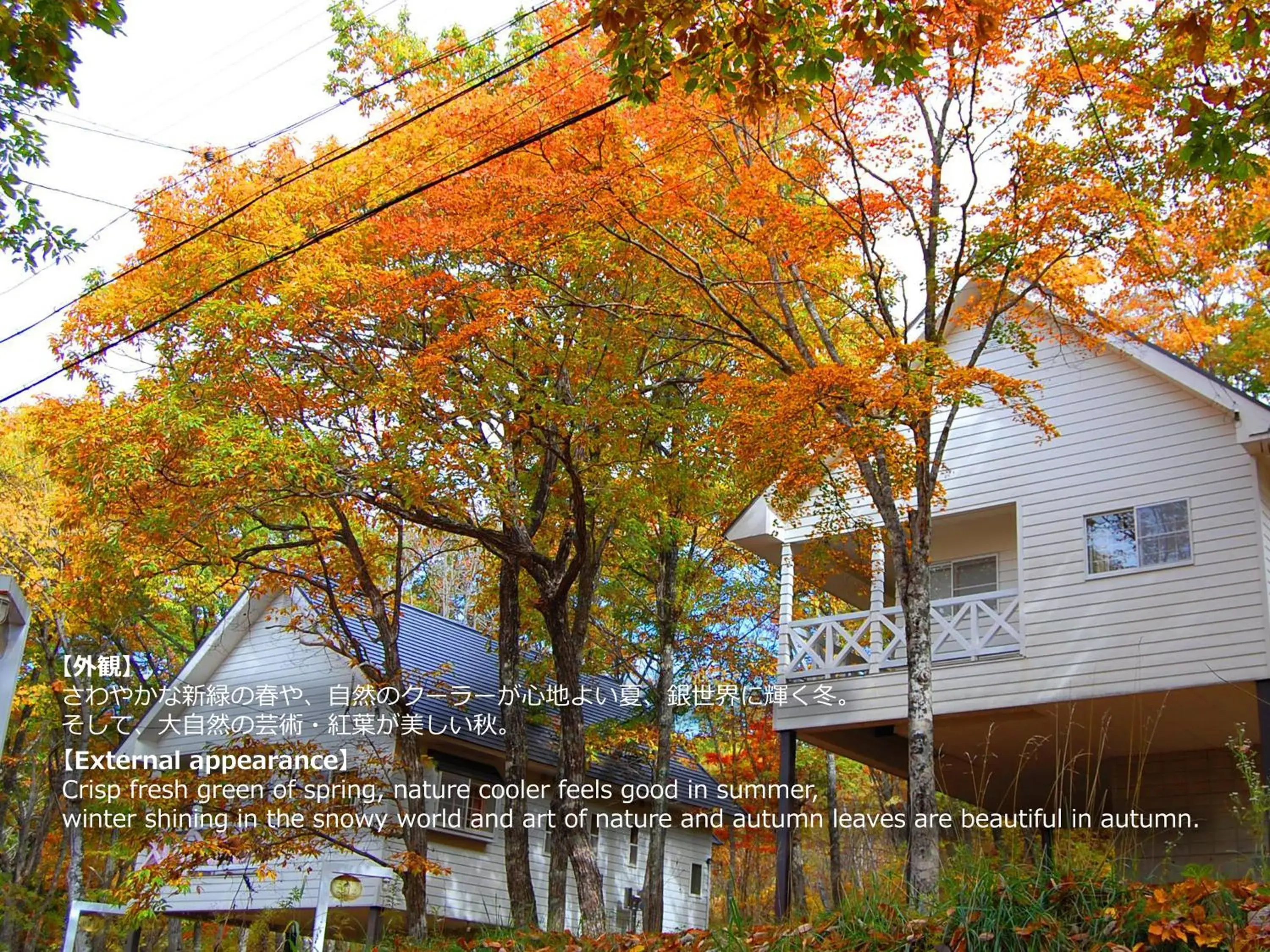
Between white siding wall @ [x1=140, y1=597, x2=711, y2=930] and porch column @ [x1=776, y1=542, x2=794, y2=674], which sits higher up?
porch column @ [x1=776, y1=542, x2=794, y2=674]

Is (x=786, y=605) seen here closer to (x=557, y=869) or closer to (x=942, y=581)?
(x=942, y=581)

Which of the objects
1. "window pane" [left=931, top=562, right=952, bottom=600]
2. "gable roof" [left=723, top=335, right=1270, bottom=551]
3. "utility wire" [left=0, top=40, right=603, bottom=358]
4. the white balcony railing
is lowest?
the white balcony railing

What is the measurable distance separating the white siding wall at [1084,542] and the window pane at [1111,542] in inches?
4.9

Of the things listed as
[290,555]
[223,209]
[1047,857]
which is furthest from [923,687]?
[290,555]

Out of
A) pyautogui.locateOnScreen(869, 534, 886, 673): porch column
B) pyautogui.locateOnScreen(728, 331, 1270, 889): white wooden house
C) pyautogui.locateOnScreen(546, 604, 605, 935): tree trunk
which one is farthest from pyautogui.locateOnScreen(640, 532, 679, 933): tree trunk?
pyautogui.locateOnScreen(869, 534, 886, 673): porch column

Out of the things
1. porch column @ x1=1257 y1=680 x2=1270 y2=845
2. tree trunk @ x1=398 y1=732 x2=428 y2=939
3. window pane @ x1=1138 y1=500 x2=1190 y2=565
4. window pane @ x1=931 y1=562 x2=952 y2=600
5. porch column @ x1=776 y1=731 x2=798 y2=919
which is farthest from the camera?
window pane @ x1=931 y1=562 x2=952 y2=600

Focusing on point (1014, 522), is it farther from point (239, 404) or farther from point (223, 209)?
point (223, 209)

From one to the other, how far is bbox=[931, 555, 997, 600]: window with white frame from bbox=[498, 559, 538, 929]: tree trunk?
20.3 feet

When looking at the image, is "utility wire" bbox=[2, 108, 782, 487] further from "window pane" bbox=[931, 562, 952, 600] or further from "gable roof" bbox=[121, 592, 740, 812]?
"gable roof" bbox=[121, 592, 740, 812]

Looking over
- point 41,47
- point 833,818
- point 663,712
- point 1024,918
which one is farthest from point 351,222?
point 833,818

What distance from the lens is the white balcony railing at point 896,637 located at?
15.2 metres

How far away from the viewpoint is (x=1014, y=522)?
16641 mm

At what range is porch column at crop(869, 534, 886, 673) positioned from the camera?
15.9 metres

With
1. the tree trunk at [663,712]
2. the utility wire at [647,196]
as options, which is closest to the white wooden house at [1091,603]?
the tree trunk at [663,712]
